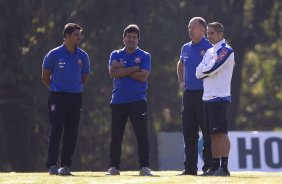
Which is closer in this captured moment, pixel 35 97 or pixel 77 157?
pixel 35 97

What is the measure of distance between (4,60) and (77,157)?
4528mm

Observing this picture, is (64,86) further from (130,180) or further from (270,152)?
(270,152)

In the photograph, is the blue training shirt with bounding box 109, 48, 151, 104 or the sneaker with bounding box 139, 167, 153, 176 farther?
the blue training shirt with bounding box 109, 48, 151, 104

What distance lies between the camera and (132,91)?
1217 centimetres

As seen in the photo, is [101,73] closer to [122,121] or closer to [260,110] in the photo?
[260,110]

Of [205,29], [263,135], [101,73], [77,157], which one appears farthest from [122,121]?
[77,157]

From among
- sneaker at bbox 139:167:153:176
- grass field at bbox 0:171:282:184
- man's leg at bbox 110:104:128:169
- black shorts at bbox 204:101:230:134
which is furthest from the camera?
man's leg at bbox 110:104:128:169

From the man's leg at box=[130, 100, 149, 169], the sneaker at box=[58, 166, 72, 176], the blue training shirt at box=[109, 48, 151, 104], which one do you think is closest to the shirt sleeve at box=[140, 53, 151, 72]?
the blue training shirt at box=[109, 48, 151, 104]

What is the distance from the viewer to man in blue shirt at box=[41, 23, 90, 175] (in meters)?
12.2

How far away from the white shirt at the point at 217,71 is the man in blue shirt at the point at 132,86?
801mm

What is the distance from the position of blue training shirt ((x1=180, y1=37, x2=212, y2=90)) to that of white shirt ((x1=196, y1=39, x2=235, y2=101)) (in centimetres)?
39

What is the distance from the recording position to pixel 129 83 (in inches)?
480

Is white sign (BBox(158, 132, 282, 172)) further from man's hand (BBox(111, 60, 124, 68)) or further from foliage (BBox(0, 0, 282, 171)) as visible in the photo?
man's hand (BBox(111, 60, 124, 68))

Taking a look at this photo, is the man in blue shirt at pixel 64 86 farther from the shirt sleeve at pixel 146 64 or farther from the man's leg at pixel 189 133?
the man's leg at pixel 189 133
